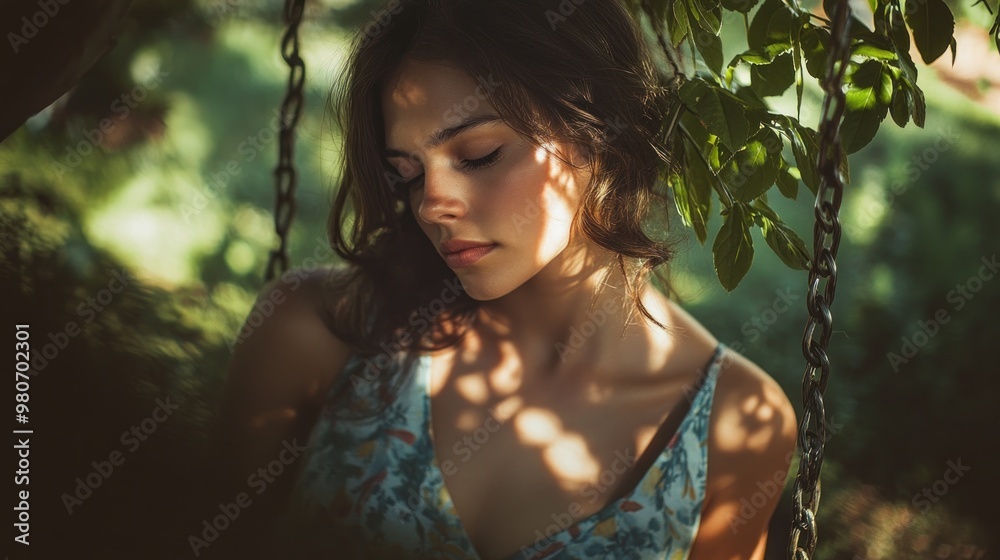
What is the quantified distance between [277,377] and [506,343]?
582mm

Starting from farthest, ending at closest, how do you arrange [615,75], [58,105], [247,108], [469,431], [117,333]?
[247,108] < [58,105] < [469,431] < [615,75] < [117,333]

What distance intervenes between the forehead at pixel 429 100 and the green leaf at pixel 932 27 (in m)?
0.79

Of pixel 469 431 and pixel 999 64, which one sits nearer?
A: pixel 469 431

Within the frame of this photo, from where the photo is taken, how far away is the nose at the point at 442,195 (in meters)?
1.80

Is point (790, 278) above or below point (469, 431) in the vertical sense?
below

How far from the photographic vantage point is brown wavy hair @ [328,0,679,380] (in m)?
1.87

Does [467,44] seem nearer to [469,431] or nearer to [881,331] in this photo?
[469,431]

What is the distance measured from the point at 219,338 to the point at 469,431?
658 mm

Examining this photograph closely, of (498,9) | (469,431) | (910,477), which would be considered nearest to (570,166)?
(498,9)

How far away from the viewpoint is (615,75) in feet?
6.49

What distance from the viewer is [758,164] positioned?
5.24 ft

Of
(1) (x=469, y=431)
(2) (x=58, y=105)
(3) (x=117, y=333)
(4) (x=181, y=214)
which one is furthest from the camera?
(4) (x=181, y=214)

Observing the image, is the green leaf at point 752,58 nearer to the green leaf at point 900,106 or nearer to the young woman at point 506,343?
the green leaf at point 900,106

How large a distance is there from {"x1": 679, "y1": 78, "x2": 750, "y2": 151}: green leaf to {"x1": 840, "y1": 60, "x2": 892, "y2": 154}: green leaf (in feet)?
0.52
